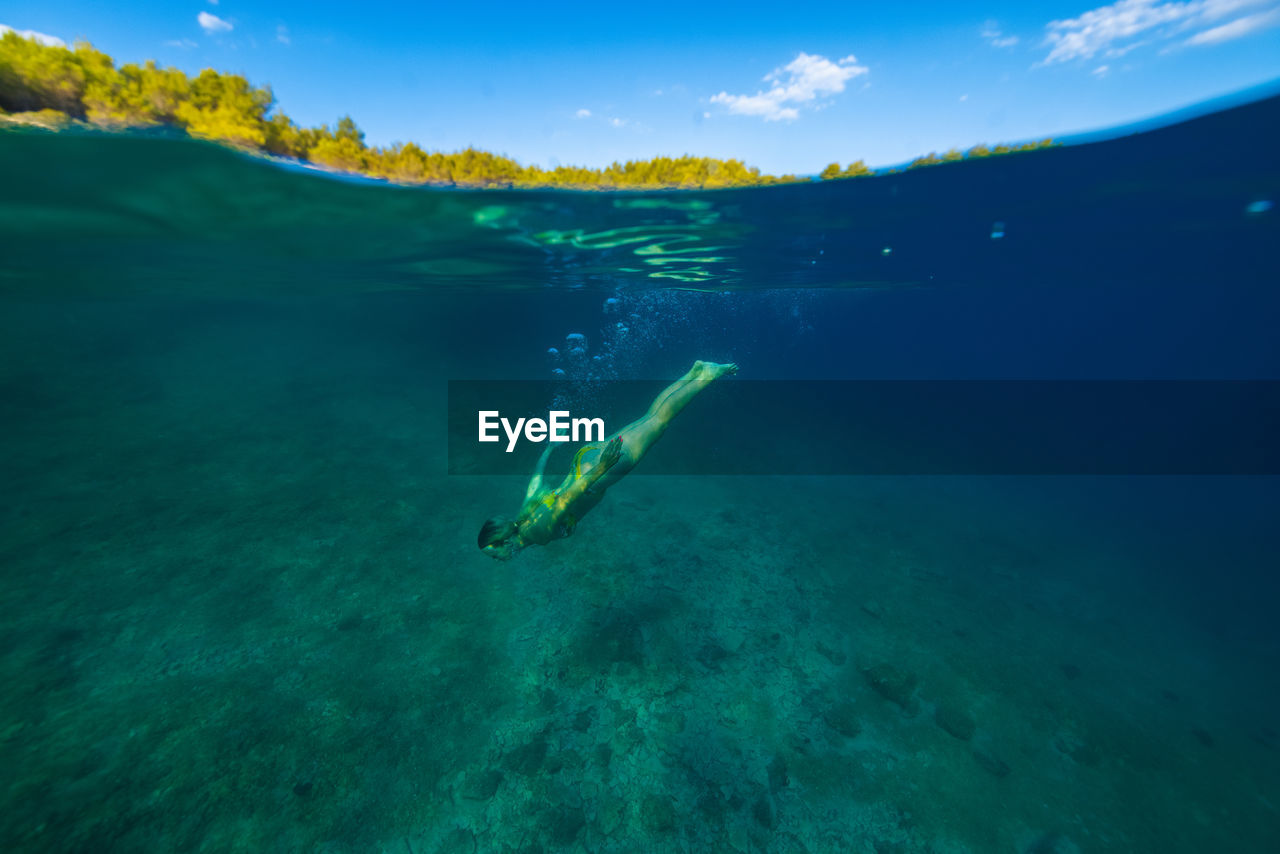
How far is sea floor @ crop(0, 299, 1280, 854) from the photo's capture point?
16.2 feet

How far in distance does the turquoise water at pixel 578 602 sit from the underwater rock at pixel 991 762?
0.12ft

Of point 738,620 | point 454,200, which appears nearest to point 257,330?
point 454,200

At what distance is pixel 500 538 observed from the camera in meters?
4.43

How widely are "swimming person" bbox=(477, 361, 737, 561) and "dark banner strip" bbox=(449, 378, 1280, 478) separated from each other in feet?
5.56

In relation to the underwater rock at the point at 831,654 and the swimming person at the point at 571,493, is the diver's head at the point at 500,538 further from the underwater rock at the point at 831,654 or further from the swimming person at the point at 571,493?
the underwater rock at the point at 831,654

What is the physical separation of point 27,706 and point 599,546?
7.83 m

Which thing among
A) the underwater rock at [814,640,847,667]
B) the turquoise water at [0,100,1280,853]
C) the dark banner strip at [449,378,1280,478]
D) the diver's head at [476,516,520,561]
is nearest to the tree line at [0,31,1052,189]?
the turquoise water at [0,100,1280,853]

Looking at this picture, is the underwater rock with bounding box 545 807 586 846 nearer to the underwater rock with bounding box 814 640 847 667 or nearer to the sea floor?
the sea floor

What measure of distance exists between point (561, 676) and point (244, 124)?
1005 centimetres

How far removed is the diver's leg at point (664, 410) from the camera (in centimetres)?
496

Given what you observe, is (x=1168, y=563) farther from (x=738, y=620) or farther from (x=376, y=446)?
(x=376, y=446)

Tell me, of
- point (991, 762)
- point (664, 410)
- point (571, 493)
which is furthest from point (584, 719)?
point (991, 762)

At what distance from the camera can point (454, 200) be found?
1025 cm

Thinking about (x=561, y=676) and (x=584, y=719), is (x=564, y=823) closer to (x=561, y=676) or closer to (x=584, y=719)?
(x=584, y=719)
